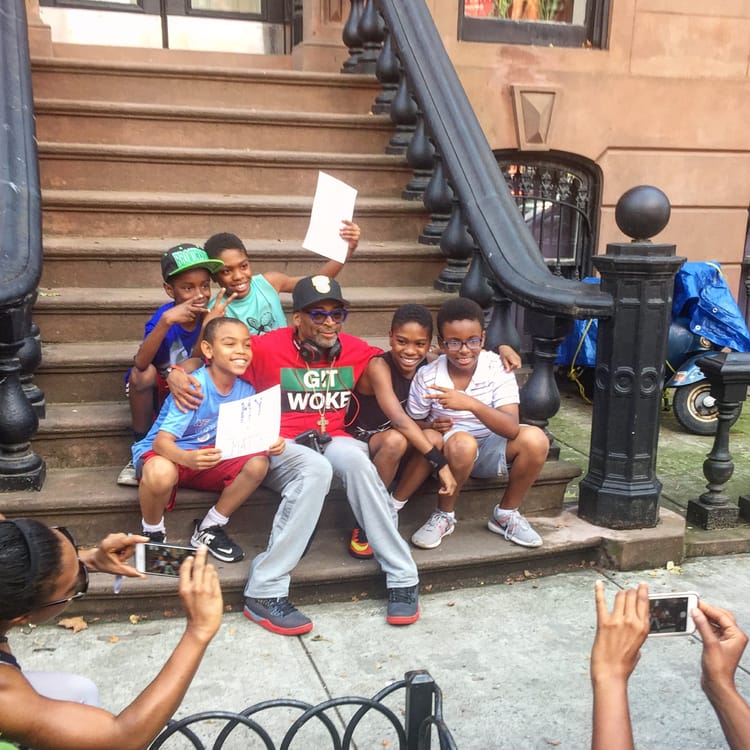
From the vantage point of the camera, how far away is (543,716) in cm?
275

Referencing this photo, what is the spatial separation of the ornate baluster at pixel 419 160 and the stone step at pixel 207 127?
462 millimetres

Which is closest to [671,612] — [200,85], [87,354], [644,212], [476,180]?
[644,212]

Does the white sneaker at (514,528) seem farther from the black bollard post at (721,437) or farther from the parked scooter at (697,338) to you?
the parked scooter at (697,338)

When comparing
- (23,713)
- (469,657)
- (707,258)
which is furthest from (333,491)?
(707,258)

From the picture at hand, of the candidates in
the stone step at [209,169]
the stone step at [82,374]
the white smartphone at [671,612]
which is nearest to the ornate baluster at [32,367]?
the stone step at [82,374]

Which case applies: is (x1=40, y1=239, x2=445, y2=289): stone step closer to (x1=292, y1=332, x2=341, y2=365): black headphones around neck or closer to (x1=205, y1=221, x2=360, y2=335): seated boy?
(x1=205, y1=221, x2=360, y2=335): seated boy

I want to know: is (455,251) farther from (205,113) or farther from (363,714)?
(363,714)

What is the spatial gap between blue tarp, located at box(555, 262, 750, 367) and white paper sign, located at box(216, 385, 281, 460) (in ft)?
10.6

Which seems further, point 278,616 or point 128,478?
point 128,478

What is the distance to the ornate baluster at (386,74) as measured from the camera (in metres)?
5.71

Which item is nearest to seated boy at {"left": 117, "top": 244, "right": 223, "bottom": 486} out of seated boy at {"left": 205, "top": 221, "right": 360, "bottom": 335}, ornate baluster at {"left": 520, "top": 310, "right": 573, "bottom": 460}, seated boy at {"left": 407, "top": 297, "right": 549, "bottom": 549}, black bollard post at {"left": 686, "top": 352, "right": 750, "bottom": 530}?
seated boy at {"left": 205, "top": 221, "right": 360, "bottom": 335}

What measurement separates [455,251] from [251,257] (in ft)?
3.87

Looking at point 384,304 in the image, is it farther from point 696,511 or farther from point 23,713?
point 23,713

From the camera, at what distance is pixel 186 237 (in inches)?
197
